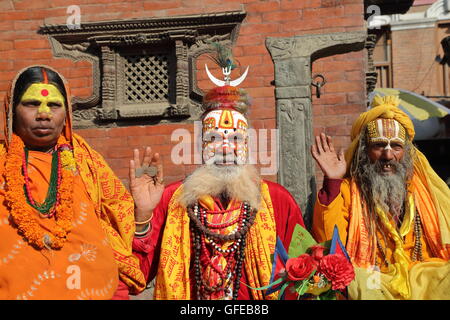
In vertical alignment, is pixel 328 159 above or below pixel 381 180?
above

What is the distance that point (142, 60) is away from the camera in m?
6.20

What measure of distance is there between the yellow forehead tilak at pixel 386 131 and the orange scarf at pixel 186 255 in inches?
36.6

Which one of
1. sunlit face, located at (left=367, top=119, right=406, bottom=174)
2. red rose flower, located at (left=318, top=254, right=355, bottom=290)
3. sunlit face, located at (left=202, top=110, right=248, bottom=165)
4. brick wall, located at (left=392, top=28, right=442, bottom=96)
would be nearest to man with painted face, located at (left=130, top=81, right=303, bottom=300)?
sunlit face, located at (left=202, top=110, right=248, bottom=165)

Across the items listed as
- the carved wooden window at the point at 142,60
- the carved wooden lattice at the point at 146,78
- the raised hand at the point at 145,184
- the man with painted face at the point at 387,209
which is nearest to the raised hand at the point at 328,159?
the man with painted face at the point at 387,209

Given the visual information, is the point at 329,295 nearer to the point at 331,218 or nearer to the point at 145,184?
the point at 331,218

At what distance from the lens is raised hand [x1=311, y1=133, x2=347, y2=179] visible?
3.62 metres

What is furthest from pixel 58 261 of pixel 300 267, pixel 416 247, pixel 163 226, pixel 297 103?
pixel 416 247

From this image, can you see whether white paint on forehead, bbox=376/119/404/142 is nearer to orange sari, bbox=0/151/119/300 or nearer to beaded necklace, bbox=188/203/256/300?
beaded necklace, bbox=188/203/256/300

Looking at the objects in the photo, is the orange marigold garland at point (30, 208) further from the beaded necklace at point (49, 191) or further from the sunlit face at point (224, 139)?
the sunlit face at point (224, 139)

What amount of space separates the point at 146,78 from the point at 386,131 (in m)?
3.28

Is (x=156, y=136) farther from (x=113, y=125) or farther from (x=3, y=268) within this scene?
(x=3, y=268)

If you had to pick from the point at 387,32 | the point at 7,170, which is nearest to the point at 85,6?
the point at 7,170

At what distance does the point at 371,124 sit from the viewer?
148 inches
